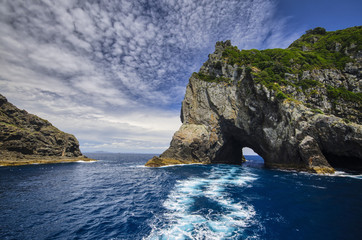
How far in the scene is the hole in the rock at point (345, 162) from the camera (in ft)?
108

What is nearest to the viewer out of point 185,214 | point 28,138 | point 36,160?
point 185,214

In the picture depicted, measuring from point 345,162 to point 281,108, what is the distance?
18.2 metres

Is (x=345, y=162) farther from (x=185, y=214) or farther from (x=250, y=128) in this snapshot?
(x=185, y=214)

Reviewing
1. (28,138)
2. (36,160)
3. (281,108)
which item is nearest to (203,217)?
(281,108)

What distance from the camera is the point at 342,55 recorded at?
42656mm

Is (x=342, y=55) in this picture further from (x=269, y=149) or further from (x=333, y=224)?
(x=333, y=224)

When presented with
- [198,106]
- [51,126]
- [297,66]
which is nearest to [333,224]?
[297,66]

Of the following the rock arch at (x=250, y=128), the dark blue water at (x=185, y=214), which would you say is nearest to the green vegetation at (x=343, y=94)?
the rock arch at (x=250, y=128)

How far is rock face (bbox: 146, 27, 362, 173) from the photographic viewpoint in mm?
31531

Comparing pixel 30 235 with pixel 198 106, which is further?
pixel 198 106

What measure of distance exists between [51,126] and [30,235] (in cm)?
8246

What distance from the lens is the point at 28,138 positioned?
57031mm

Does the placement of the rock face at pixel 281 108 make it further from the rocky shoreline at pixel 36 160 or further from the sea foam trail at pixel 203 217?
the rocky shoreline at pixel 36 160

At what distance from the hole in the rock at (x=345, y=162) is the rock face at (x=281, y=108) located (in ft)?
0.52
